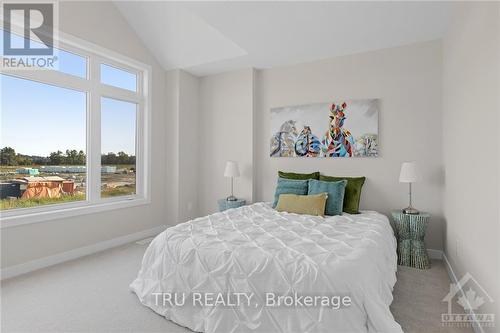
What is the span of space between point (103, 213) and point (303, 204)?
263 centimetres

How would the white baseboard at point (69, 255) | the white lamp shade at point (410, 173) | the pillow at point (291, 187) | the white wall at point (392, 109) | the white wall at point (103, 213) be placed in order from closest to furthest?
the white baseboard at point (69, 255) → the white wall at point (103, 213) → the white lamp shade at point (410, 173) → the white wall at point (392, 109) → the pillow at point (291, 187)

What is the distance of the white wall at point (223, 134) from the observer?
14.3ft

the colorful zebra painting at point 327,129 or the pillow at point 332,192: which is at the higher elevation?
the colorful zebra painting at point 327,129

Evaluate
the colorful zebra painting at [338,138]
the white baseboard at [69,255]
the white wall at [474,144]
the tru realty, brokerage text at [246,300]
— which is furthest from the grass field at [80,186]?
the white wall at [474,144]

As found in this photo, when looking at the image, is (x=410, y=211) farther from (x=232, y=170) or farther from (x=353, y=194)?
(x=232, y=170)

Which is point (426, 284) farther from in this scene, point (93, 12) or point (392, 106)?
point (93, 12)

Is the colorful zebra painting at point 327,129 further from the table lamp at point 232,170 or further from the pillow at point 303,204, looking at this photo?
the pillow at point 303,204

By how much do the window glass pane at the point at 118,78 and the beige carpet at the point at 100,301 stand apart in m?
2.43

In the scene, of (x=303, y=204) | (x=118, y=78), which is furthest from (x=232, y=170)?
(x=118, y=78)

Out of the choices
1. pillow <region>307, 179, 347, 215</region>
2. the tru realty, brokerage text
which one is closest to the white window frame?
the tru realty, brokerage text

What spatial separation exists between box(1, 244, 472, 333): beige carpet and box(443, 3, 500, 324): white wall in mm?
347

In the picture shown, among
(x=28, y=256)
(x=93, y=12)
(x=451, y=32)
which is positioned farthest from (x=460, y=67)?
(x=28, y=256)

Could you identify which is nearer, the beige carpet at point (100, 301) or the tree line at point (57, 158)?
the beige carpet at point (100, 301)

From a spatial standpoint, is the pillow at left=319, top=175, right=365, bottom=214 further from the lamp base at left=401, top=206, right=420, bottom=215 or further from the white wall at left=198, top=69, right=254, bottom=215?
the white wall at left=198, top=69, right=254, bottom=215
